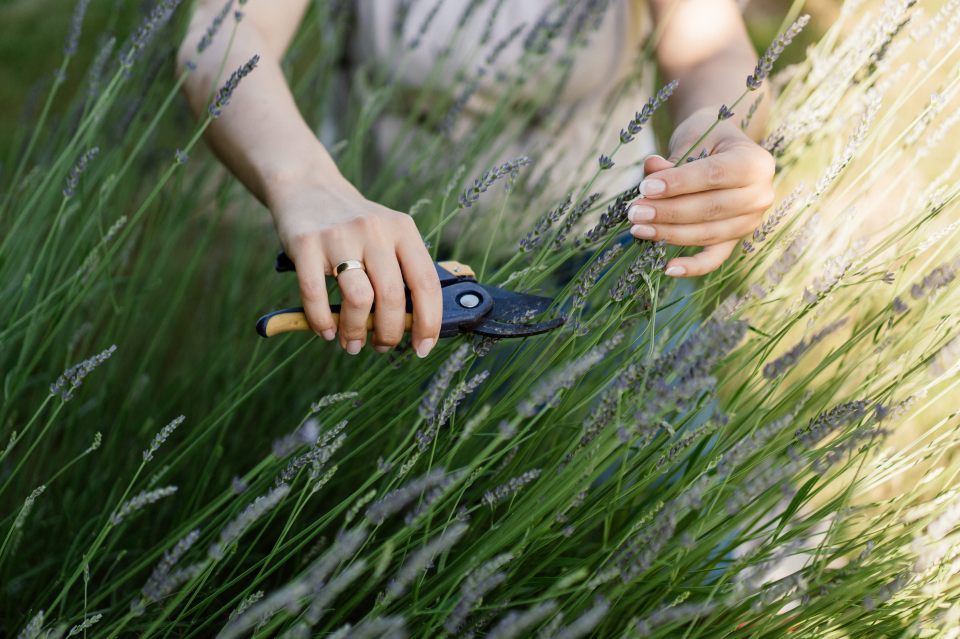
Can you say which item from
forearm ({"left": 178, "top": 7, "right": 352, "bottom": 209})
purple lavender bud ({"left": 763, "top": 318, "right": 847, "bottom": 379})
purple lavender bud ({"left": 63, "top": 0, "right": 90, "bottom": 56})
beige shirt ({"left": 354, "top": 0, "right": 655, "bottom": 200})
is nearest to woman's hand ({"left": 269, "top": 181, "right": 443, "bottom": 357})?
forearm ({"left": 178, "top": 7, "right": 352, "bottom": 209})

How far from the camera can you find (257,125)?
37.3 inches

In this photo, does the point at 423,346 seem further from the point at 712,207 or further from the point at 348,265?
the point at 712,207

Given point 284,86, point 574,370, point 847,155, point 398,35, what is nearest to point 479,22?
point 398,35

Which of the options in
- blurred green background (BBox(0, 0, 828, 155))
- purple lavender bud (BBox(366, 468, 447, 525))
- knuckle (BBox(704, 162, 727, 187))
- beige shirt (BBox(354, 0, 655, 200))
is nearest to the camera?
purple lavender bud (BBox(366, 468, 447, 525))

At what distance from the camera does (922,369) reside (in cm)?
77

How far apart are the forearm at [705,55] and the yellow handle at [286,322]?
601 mm

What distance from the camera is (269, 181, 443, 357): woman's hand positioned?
769mm

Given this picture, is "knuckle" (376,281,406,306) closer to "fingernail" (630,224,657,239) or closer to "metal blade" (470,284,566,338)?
"metal blade" (470,284,566,338)

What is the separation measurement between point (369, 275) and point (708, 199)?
37 centimetres

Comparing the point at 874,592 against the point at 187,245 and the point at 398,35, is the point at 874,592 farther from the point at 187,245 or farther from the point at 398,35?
the point at 187,245

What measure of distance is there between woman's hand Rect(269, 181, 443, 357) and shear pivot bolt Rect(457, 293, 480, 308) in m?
0.04

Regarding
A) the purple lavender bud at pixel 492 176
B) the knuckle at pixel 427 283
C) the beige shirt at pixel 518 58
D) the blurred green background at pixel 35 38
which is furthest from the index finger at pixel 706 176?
the blurred green background at pixel 35 38

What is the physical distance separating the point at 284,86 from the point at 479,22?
80 cm

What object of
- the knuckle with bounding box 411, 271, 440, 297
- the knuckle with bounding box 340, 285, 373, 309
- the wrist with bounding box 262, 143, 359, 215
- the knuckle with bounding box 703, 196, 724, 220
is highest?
the knuckle with bounding box 703, 196, 724, 220
